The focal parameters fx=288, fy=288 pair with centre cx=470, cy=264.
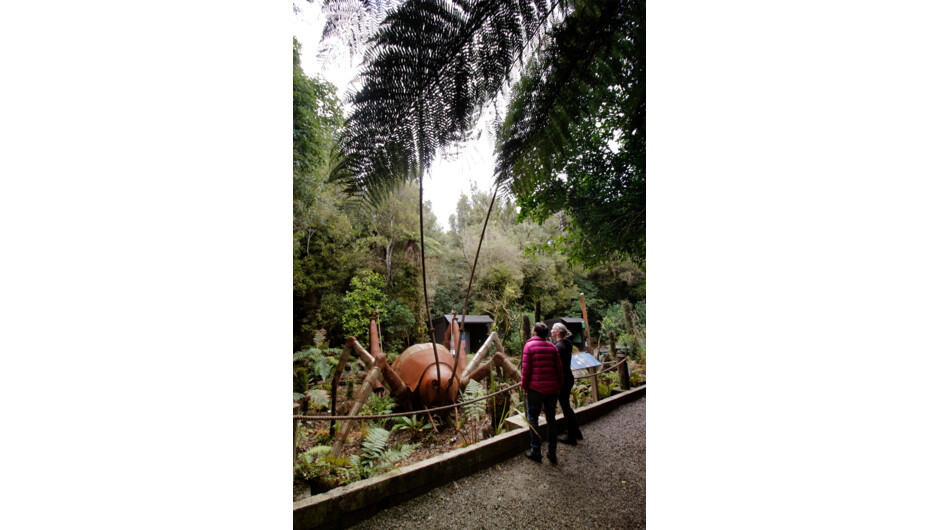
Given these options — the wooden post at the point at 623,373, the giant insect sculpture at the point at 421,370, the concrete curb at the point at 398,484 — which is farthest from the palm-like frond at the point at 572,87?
the wooden post at the point at 623,373

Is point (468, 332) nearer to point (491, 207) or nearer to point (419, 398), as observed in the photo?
point (419, 398)

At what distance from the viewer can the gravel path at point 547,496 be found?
3.75ft

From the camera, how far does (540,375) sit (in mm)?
1608

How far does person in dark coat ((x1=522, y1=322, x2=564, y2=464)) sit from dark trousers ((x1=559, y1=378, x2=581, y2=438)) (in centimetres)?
6

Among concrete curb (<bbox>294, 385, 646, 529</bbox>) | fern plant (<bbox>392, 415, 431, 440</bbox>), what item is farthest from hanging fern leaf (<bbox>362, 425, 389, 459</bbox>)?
fern plant (<bbox>392, 415, 431, 440</bbox>)

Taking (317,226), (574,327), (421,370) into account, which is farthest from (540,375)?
(317,226)

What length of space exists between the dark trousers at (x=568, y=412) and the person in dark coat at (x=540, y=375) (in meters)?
0.06

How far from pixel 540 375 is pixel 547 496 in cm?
53

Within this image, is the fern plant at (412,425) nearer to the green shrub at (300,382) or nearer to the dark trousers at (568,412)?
the green shrub at (300,382)

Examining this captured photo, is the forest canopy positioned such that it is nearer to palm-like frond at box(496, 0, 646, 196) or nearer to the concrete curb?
palm-like frond at box(496, 0, 646, 196)

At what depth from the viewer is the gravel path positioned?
1.14 meters

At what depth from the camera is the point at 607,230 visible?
4.36ft

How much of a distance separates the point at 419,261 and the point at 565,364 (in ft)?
3.36
